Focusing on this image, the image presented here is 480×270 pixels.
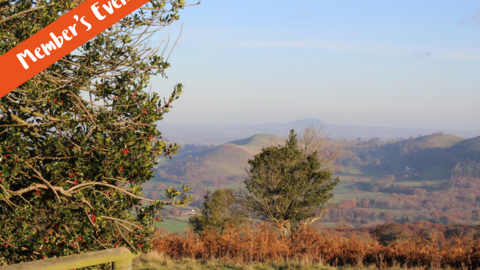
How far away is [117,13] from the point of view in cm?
624

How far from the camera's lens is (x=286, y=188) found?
981 inches

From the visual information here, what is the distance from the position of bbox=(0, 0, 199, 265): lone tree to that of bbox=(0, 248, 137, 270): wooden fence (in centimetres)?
51

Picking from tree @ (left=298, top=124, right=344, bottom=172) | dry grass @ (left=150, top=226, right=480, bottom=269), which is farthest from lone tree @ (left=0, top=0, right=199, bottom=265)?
tree @ (left=298, top=124, right=344, bottom=172)

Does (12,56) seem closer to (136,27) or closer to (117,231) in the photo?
(136,27)

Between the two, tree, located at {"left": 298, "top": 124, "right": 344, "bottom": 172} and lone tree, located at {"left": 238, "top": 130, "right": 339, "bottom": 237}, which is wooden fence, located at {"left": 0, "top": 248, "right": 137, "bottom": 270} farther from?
tree, located at {"left": 298, "top": 124, "right": 344, "bottom": 172}

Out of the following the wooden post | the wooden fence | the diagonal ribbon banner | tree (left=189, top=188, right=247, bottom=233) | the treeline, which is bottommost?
tree (left=189, top=188, right=247, bottom=233)

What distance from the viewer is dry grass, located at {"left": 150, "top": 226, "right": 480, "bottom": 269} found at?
12.7 m

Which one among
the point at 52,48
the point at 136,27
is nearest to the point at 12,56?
the point at 52,48

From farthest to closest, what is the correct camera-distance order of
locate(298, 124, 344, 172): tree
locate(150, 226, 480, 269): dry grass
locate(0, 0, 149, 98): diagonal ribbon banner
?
1. locate(298, 124, 344, 172): tree
2. locate(150, 226, 480, 269): dry grass
3. locate(0, 0, 149, 98): diagonal ribbon banner

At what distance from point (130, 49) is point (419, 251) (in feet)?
42.5

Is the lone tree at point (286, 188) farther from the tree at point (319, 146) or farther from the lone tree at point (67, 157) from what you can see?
the lone tree at point (67, 157)

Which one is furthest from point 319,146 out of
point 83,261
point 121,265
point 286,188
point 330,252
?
point 83,261

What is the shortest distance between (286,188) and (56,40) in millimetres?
21248

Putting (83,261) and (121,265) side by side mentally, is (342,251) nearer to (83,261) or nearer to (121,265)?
(121,265)
